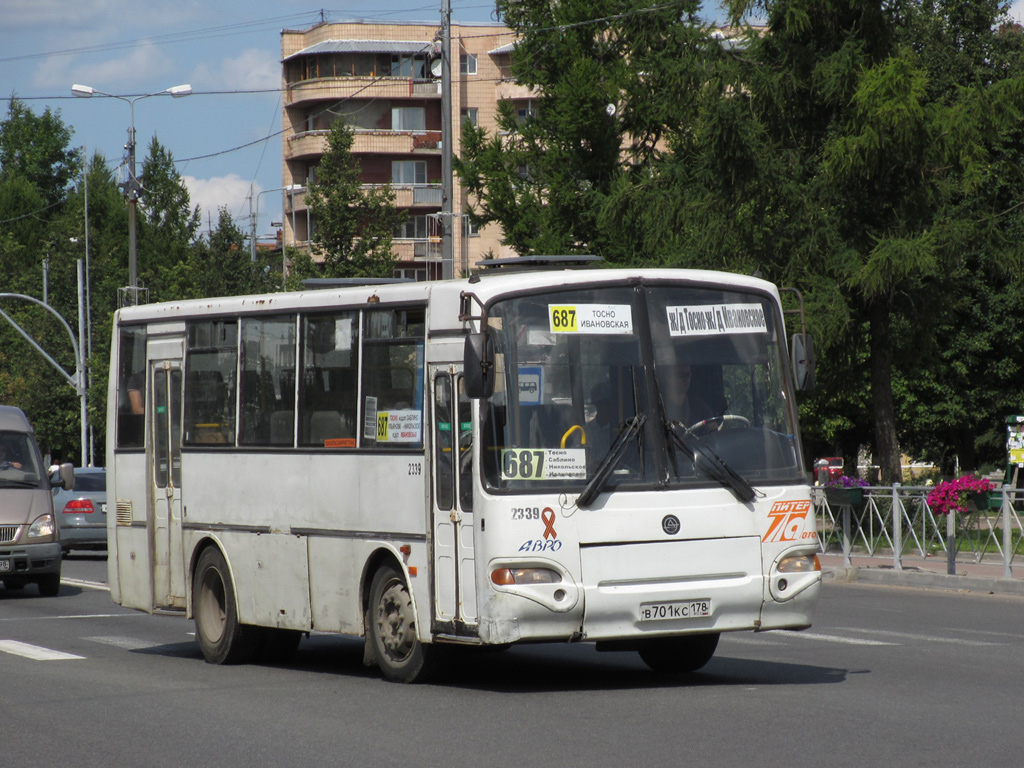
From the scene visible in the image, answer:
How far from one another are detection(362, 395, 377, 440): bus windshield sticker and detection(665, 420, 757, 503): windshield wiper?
82.4 inches

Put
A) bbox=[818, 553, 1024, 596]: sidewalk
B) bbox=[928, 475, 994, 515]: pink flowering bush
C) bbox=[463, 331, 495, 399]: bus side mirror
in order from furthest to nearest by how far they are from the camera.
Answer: bbox=[928, 475, 994, 515]: pink flowering bush, bbox=[818, 553, 1024, 596]: sidewalk, bbox=[463, 331, 495, 399]: bus side mirror

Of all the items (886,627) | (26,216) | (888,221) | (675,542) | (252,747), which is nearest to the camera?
(252,747)

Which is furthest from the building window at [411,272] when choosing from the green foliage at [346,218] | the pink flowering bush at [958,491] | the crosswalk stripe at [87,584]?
the pink flowering bush at [958,491]

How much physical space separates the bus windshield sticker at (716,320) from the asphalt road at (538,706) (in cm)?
225

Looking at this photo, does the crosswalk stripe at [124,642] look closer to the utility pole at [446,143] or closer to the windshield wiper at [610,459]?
the windshield wiper at [610,459]

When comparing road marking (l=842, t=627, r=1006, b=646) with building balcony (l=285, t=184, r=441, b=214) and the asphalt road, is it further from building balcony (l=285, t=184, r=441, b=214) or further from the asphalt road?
building balcony (l=285, t=184, r=441, b=214)

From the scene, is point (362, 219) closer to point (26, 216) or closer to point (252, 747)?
point (26, 216)

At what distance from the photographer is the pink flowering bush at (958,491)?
69.3 feet

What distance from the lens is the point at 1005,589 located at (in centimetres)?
1998

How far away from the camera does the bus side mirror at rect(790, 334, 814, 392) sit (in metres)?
10.8

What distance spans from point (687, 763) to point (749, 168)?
21.9m

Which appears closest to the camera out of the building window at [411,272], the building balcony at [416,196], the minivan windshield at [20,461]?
the minivan windshield at [20,461]

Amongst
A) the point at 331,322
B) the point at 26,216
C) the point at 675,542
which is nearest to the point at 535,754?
the point at 675,542

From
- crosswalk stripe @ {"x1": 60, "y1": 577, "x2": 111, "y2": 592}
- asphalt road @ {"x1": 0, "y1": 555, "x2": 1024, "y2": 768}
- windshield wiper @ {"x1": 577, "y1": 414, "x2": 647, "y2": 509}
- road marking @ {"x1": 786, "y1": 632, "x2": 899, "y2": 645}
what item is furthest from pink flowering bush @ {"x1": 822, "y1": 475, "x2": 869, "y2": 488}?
windshield wiper @ {"x1": 577, "y1": 414, "x2": 647, "y2": 509}
